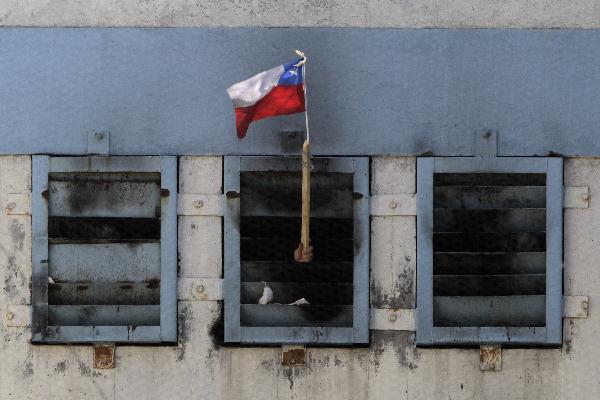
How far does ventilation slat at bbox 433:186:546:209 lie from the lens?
28.6 ft

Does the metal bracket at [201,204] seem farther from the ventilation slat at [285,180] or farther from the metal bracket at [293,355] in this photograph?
the metal bracket at [293,355]

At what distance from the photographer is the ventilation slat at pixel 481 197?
8711 mm

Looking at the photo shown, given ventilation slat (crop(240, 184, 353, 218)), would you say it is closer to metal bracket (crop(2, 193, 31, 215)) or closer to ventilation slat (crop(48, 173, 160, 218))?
ventilation slat (crop(48, 173, 160, 218))

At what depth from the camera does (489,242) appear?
869 cm

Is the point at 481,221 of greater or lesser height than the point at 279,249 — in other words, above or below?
above

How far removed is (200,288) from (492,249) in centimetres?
358

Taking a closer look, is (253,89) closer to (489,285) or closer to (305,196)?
(305,196)

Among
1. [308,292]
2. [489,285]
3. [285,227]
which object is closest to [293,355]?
[308,292]

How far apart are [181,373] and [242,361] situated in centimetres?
76

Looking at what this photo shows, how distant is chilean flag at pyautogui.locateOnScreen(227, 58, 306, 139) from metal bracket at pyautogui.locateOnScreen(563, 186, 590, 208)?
3437 millimetres

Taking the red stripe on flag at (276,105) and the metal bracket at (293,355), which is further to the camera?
the metal bracket at (293,355)

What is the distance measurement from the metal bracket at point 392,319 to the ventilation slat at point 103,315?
2.66 metres

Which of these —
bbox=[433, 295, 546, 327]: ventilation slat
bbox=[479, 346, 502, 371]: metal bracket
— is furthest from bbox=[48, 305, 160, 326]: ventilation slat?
bbox=[479, 346, 502, 371]: metal bracket

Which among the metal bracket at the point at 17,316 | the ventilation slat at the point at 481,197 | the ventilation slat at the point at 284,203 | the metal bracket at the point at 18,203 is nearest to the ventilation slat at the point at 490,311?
the ventilation slat at the point at 481,197
